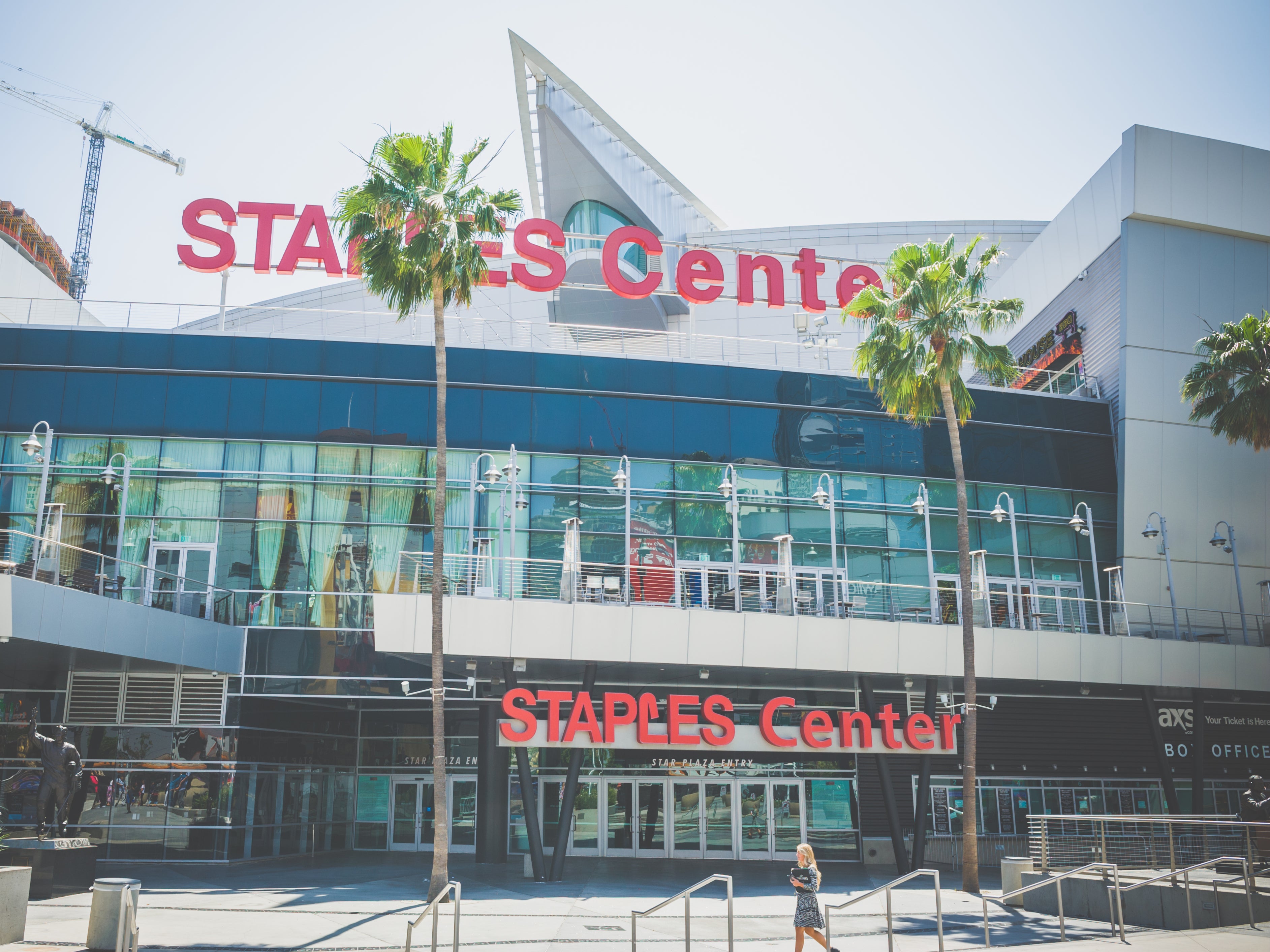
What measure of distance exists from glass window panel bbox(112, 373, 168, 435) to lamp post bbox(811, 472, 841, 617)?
63.3 ft

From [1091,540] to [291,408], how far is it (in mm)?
→ 24236

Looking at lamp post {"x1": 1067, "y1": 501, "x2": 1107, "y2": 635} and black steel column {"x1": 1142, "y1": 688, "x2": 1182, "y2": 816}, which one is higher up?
lamp post {"x1": 1067, "y1": 501, "x2": 1107, "y2": 635}

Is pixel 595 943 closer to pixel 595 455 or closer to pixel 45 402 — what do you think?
pixel 595 455

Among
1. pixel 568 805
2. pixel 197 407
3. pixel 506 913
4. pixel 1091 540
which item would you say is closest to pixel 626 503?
pixel 568 805

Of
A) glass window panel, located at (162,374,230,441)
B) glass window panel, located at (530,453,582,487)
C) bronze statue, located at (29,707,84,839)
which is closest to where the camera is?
bronze statue, located at (29,707,84,839)

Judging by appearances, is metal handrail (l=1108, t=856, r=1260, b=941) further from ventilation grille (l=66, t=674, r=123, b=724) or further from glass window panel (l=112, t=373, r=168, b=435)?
glass window panel (l=112, t=373, r=168, b=435)

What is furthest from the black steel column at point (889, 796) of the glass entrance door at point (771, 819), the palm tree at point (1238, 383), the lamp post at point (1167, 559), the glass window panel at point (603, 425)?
the palm tree at point (1238, 383)

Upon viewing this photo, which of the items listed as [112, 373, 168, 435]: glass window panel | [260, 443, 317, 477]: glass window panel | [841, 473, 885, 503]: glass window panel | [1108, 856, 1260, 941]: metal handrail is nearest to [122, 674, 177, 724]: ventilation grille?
[260, 443, 317, 477]: glass window panel

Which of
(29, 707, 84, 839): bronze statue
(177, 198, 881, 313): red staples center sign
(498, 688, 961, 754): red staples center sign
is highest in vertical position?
(177, 198, 881, 313): red staples center sign

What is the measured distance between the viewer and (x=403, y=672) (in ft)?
96.1

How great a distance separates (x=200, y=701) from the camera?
2748cm

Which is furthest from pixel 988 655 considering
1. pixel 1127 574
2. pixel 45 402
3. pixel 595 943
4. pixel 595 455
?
pixel 45 402

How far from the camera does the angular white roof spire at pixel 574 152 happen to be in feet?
133

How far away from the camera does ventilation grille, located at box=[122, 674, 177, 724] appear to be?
2720 cm
